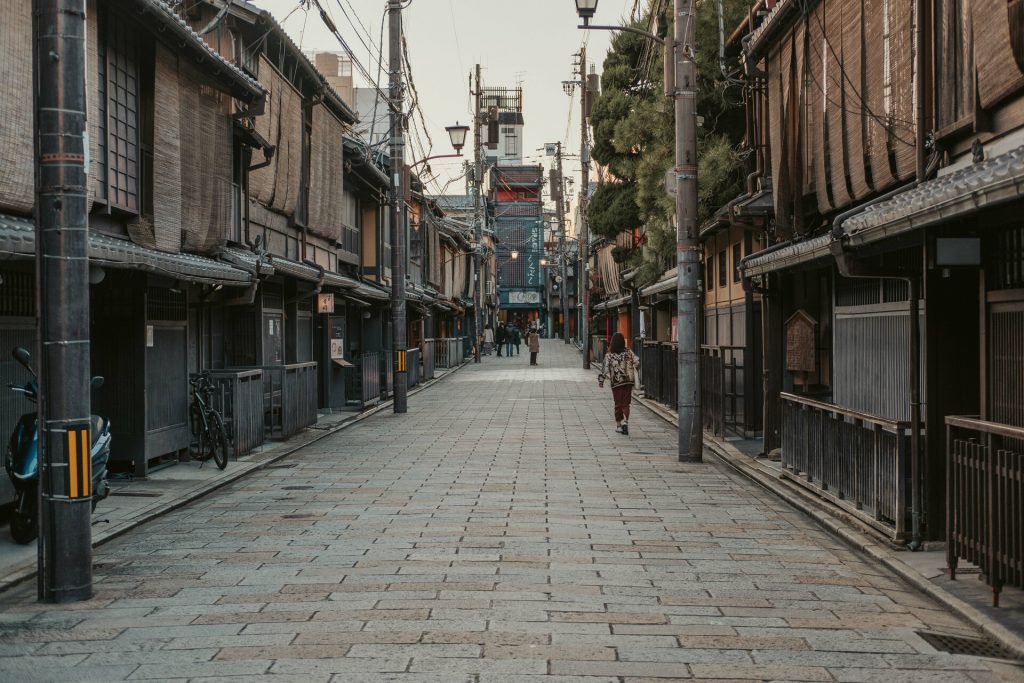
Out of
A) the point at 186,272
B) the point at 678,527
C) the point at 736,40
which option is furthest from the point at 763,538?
the point at 736,40

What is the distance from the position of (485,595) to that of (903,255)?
5647 mm

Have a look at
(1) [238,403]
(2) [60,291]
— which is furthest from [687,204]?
(2) [60,291]

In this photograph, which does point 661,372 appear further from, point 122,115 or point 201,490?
point 122,115

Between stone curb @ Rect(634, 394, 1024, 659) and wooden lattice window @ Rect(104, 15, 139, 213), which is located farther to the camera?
wooden lattice window @ Rect(104, 15, 139, 213)

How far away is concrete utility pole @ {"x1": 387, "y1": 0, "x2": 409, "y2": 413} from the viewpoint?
25375mm

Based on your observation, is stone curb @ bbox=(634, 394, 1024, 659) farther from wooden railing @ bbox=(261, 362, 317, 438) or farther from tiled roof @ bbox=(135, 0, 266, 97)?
tiled roof @ bbox=(135, 0, 266, 97)

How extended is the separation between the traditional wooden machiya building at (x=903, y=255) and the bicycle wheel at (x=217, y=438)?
7.92 metres

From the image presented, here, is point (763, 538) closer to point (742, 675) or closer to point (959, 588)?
point (959, 588)

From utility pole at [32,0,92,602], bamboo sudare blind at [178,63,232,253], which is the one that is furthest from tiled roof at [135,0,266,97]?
utility pole at [32,0,92,602]

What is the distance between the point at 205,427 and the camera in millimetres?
14633

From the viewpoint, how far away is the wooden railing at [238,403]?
1571cm

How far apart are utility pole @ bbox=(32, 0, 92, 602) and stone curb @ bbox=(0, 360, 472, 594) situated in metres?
0.73

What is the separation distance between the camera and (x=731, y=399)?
62.6 feet

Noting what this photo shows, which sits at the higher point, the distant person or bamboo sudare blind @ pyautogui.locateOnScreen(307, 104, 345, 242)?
bamboo sudare blind @ pyautogui.locateOnScreen(307, 104, 345, 242)
